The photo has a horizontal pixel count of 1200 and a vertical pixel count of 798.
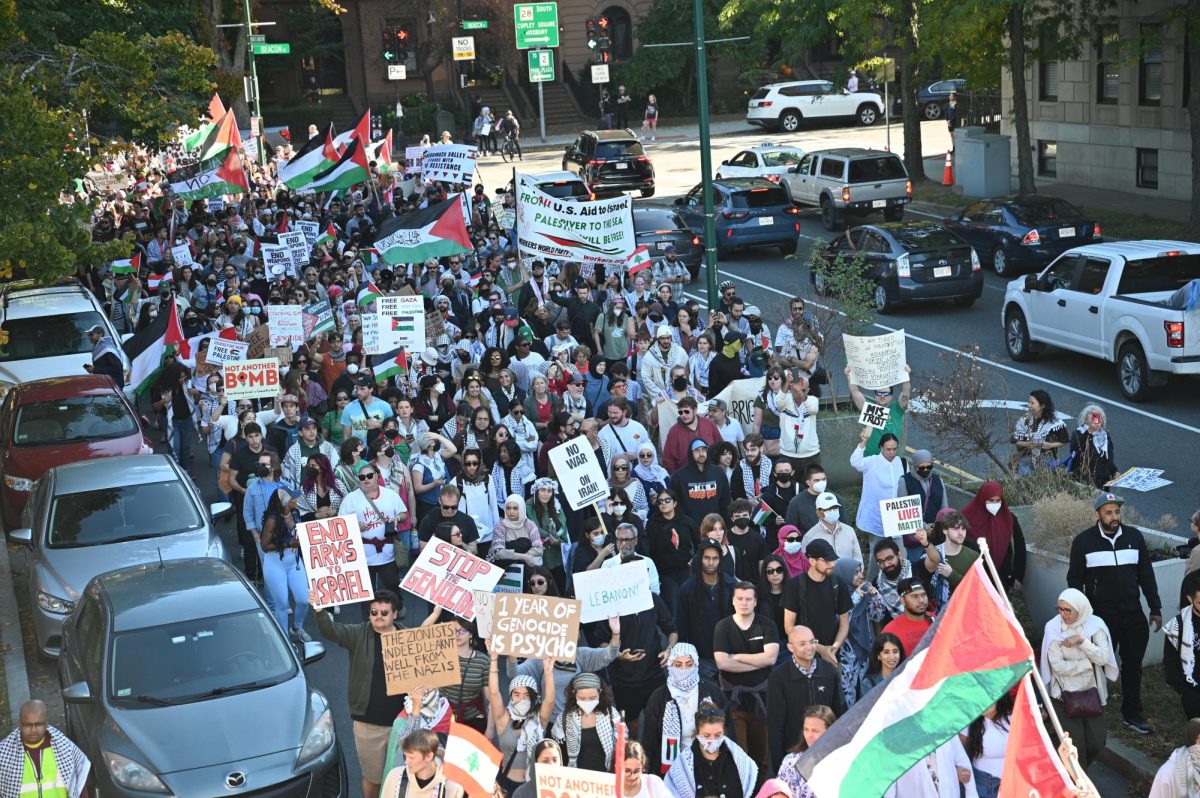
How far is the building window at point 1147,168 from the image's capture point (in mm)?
33062

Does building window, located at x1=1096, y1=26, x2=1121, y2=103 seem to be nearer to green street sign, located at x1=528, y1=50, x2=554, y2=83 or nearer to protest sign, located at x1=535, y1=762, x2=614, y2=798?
green street sign, located at x1=528, y1=50, x2=554, y2=83

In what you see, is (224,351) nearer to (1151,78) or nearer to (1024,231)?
(1024,231)

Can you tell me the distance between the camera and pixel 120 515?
1250 centimetres

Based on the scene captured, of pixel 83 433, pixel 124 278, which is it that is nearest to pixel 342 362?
pixel 83 433

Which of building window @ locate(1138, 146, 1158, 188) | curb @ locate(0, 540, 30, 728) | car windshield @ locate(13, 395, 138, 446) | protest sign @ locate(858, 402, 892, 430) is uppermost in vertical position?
building window @ locate(1138, 146, 1158, 188)

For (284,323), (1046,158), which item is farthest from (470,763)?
(1046,158)

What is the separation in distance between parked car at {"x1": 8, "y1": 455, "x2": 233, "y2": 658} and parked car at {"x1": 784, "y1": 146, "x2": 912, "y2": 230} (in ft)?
68.2

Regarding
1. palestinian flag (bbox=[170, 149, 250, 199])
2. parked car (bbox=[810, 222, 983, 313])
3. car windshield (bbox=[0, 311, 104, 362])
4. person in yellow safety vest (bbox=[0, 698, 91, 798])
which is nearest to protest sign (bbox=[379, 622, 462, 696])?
person in yellow safety vest (bbox=[0, 698, 91, 798])

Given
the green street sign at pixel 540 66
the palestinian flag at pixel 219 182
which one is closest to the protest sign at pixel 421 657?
the palestinian flag at pixel 219 182

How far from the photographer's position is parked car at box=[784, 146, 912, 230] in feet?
103

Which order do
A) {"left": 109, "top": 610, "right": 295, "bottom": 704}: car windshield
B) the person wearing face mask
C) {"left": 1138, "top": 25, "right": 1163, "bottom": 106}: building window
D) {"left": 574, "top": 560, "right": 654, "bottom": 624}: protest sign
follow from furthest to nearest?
{"left": 1138, "top": 25, "right": 1163, "bottom": 106}: building window, {"left": 109, "top": 610, "right": 295, "bottom": 704}: car windshield, {"left": 574, "top": 560, "right": 654, "bottom": 624}: protest sign, the person wearing face mask

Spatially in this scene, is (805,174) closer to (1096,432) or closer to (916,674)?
(1096,432)

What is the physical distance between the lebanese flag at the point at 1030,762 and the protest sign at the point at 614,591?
3170 millimetres

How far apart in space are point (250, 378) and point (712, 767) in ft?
26.0
